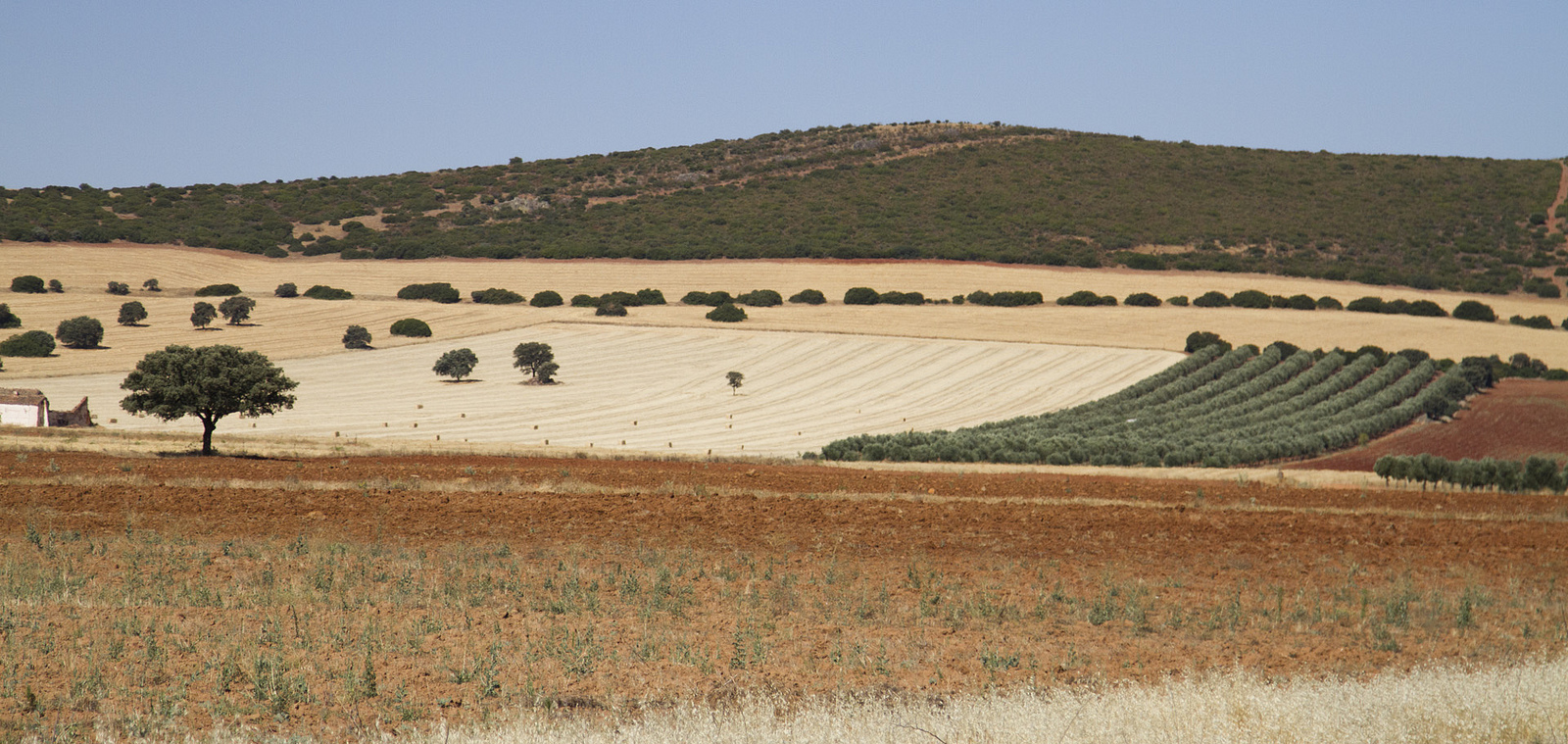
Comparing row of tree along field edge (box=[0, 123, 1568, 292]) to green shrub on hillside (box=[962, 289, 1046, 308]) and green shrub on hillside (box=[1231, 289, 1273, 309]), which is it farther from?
green shrub on hillside (box=[962, 289, 1046, 308])

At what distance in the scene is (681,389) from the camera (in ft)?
210

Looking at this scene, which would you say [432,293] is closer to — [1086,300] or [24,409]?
[24,409]

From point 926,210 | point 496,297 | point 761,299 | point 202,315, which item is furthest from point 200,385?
point 926,210

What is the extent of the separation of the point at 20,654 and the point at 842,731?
814cm

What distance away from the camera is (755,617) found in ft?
47.2

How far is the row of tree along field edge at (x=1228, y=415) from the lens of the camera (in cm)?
4291

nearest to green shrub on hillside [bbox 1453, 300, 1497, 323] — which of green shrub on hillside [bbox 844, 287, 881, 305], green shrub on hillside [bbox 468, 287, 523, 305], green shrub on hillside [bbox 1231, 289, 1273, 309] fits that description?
green shrub on hillside [bbox 1231, 289, 1273, 309]

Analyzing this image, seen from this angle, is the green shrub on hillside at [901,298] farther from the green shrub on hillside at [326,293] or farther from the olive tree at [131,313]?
the olive tree at [131,313]

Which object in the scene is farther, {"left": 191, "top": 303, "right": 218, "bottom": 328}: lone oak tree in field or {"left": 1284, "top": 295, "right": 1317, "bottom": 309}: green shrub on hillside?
{"left": 1284, "top": 295, "right": 1317, "bottom": 309}: green shrub on hillside

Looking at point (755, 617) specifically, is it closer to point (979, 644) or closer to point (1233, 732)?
point (979, 644)

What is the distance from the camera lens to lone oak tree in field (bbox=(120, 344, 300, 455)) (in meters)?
37.3

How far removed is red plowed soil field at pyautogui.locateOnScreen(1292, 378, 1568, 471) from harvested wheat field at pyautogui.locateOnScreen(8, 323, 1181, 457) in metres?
15.6

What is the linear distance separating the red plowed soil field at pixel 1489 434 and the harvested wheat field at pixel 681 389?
15.6 metres

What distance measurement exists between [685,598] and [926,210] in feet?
409
